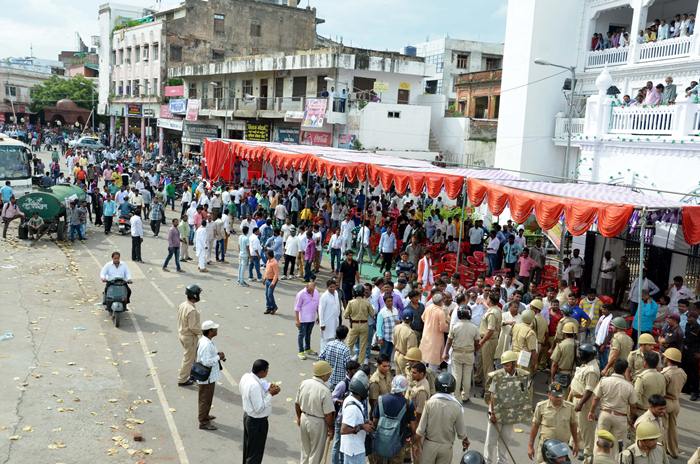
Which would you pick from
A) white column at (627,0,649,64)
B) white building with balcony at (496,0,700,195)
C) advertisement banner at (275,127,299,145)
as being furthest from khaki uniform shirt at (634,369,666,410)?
advertisement banner at (275,127,299,145)

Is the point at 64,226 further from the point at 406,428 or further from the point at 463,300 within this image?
the point at 406,428

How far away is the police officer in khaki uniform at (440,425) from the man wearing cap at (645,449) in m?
1.55

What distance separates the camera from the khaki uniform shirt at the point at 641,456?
224 inches

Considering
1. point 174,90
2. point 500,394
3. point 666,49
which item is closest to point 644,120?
point 666,49

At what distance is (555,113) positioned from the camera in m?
25.2

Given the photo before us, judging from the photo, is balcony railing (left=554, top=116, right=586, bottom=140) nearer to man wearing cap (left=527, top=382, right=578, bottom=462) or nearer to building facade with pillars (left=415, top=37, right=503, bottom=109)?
man wearing cap (left=527, top=382, right=578, bottom=462)

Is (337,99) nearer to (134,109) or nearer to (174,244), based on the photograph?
(174,244)

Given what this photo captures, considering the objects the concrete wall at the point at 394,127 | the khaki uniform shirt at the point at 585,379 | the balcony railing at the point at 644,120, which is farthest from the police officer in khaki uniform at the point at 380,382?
the concrete wall at the point at 394,127

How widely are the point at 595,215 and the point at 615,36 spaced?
14630 millimetres

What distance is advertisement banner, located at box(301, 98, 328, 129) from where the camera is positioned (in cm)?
3300

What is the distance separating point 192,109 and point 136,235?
99.9 ft

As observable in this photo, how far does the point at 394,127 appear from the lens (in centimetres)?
3272

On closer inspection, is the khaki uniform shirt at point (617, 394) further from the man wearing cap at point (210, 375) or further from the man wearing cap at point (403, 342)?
the man wearing cap at point (210, 375)

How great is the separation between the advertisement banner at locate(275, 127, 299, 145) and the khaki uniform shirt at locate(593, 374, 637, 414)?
30.3 m
